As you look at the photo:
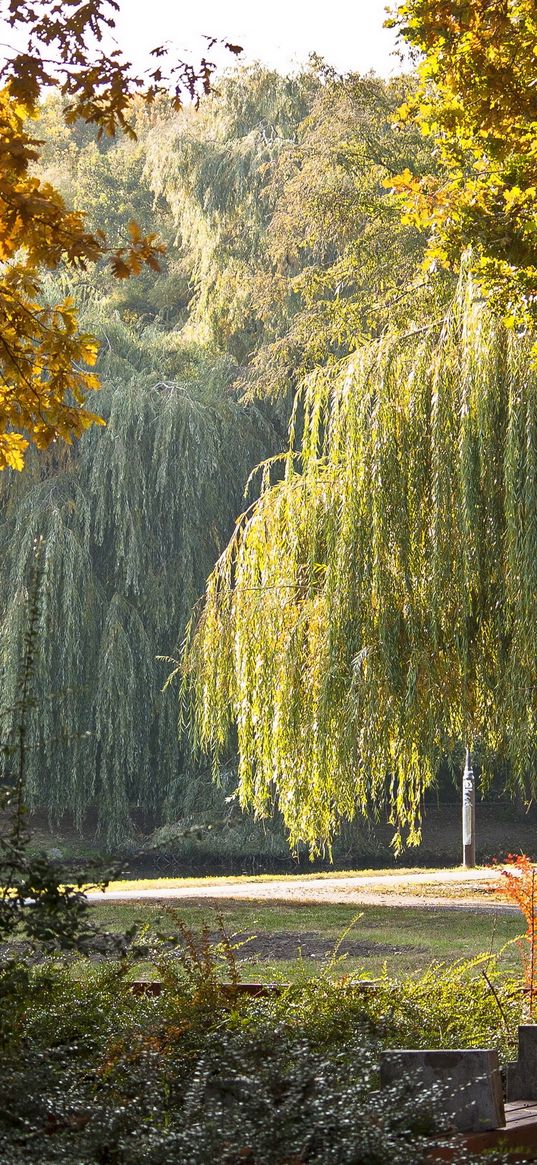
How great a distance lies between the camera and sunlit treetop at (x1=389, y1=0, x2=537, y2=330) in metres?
7.07

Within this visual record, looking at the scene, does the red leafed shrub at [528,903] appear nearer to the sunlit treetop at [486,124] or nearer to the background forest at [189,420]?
the sunlit treetop at [486,124]

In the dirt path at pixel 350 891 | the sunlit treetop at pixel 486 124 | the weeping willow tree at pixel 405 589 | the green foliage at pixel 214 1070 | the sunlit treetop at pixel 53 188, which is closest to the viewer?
the green foliage at pixel 214 1070

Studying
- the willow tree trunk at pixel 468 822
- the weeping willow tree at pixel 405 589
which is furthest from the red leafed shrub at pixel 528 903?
the willow tree trunk at pixel 468 822

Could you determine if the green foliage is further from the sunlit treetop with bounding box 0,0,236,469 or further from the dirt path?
the dirt path

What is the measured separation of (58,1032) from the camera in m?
4.83

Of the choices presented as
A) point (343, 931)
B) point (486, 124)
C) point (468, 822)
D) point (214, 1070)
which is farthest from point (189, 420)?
point (214, 1070)

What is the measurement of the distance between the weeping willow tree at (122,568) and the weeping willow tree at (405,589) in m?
8.26

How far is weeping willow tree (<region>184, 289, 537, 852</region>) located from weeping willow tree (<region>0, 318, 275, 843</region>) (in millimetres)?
8262

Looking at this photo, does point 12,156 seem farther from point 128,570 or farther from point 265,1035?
point 128,570

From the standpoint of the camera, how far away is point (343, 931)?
9.63 meters

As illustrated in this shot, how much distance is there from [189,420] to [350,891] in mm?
A: 8031

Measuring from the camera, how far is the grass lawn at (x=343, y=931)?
9.24m

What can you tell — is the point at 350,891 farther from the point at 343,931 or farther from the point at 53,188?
the point at 53,188

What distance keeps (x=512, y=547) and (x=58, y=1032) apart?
18.2 ft
